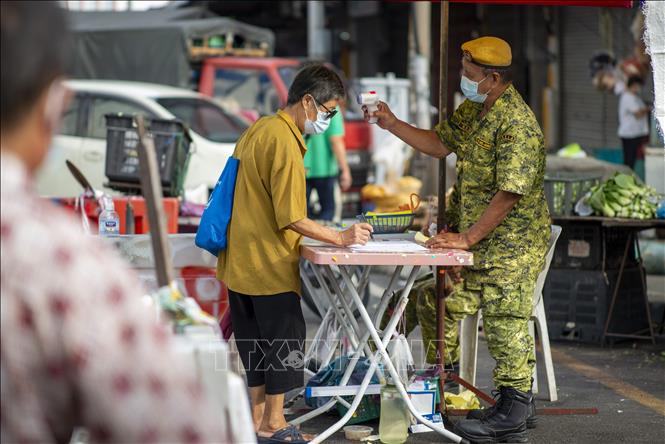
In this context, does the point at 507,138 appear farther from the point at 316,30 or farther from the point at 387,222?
the point at 316,30

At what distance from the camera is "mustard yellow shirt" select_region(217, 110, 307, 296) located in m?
4.84

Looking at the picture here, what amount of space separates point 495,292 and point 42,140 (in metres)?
3.66

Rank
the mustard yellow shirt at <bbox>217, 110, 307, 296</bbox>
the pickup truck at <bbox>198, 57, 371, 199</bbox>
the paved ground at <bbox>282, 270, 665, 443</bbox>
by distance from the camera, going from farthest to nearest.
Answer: the pickup truck at <bbox>198, 57, 371, 199</bbox>
the paved ground at <bbox>282, 270, 665, 443</bbox>
the mustard yellow shirt at <bbox>217, 110, 307, 296</bbox>

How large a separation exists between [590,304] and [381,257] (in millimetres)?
3102

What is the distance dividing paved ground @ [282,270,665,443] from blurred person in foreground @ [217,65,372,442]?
61cm

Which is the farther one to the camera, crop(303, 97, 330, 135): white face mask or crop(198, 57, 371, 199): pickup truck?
crop(198, 57, 371, 199): pickup truck

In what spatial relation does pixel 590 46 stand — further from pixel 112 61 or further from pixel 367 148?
pixel 112 61

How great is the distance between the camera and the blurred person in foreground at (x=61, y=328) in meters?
1.71

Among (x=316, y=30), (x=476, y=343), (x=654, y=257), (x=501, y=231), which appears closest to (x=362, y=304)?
(x=501, y=231)

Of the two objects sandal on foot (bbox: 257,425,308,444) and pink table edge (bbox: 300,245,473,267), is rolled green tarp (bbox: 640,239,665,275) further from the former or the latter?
sandal on foot (bbox: 257,425,308,444)

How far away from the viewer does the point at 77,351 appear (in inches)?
66.8

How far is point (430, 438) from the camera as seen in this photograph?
5.42 meters

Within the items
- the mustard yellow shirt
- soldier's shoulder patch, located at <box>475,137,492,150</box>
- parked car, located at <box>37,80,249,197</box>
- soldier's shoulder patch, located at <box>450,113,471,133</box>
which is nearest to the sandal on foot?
the mustard yellow shirt

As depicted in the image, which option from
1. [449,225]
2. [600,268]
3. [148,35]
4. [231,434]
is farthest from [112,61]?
[231,434]
